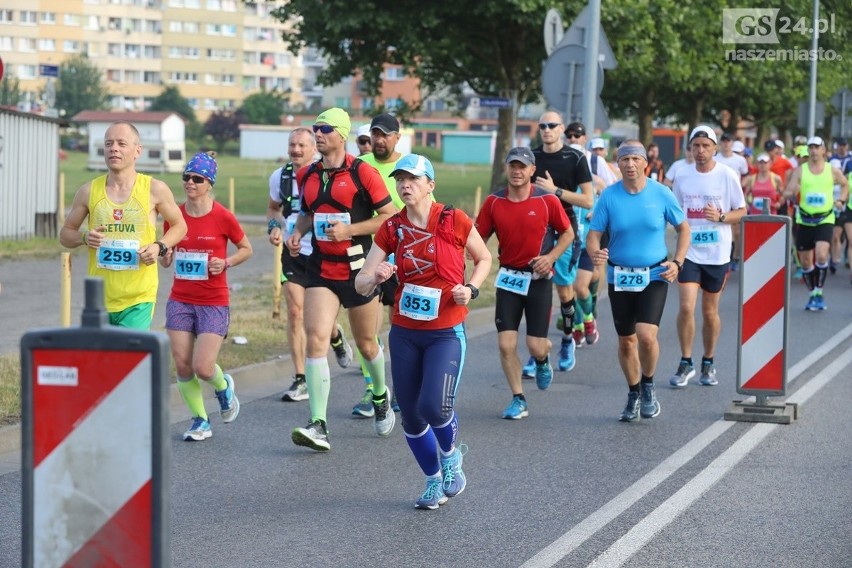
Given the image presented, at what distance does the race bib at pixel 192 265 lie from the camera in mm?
8977

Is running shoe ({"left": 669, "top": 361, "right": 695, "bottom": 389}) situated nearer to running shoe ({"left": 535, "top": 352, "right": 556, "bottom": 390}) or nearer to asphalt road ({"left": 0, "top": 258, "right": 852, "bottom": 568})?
asphalt road ({"left": 0, "top": 258, "right": 852, "bottom": 568})

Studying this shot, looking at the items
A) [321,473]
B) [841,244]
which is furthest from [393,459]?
[841,244]


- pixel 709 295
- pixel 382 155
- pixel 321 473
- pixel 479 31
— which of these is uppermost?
pixel 479 31

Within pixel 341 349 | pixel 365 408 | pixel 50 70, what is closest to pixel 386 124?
pixel 365 408

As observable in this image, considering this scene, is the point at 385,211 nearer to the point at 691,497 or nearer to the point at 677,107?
the point at 691,497

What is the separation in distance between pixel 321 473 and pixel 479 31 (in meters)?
24.5

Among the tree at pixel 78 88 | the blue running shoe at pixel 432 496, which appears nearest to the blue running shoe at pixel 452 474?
the blue running shoe at pixel 432 496

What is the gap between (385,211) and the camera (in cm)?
877

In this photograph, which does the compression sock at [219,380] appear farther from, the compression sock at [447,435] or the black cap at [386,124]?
the compression sock at [447,435]

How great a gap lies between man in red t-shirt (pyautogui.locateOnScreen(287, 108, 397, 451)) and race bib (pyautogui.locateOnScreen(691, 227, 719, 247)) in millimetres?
3417

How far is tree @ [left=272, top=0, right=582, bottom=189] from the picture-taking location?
30391mm

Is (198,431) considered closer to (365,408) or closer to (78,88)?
(365,408)

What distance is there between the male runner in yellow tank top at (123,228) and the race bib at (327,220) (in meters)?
0.85

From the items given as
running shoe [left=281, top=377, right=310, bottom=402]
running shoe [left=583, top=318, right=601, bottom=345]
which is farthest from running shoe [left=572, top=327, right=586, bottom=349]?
running shoe [left=281, top=377, right=310, bottom=402]
